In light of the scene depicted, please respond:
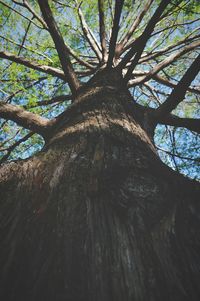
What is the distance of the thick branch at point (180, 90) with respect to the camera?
6.67 feet

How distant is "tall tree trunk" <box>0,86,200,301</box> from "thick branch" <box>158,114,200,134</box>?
3.46ft

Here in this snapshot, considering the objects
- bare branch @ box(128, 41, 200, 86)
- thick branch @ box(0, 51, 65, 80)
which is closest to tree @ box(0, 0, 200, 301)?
bare branch @ box(128, 41, 200, 86)

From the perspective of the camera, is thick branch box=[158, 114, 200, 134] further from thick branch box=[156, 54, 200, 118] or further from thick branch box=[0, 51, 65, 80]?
thick branch box=[0, 51, 65, 80]

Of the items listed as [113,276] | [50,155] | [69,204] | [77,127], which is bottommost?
[113,276]

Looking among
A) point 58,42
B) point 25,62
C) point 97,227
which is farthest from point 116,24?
point 97,227

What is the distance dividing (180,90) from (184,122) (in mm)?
567

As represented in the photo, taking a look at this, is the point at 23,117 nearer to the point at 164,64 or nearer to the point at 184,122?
the point at 184,122

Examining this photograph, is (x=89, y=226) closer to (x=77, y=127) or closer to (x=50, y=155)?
(x=50, y=155)

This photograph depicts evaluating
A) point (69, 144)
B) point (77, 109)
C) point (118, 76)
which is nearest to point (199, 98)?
point (118, 76)

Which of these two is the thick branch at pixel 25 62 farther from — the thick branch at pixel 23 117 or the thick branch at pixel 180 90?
the thick branch at pixel 180 90

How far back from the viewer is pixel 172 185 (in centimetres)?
141

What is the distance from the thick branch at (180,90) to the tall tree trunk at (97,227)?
2.60 feet

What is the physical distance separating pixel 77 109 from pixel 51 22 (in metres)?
0.95

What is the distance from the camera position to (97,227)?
1159mm
